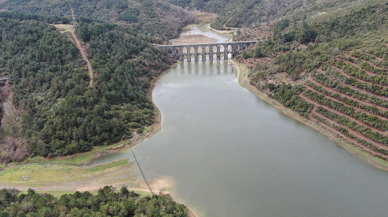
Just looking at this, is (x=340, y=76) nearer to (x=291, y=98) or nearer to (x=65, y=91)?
(x=291, y=98)

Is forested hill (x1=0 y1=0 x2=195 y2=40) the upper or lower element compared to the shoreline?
upper

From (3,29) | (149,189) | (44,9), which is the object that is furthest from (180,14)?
(149,189)

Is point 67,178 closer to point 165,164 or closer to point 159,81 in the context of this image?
point 165,164

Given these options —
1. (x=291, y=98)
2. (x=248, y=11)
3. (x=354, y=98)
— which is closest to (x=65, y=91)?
(x=291, y=98)

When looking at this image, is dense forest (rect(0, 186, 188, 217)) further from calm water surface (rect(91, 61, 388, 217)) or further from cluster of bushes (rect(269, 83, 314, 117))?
cluster of bushes (rect(269, 83, 314, 117))

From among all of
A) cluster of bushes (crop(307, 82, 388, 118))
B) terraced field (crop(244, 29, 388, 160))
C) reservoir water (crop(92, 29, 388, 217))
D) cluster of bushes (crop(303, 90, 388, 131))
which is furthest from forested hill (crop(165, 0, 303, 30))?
reservoir water (crop(92, 29, 388, 217))

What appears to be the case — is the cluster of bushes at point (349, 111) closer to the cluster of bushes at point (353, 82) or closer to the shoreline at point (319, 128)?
the cluster of bushes at point (353, 82)
